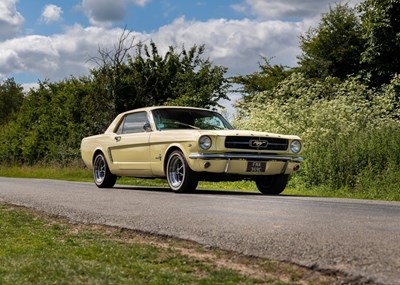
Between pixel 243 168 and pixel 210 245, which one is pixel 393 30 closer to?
pixel 243 168

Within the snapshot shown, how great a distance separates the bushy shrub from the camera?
15.3 meters

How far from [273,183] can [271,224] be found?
18.3 feet

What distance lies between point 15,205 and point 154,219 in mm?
3682

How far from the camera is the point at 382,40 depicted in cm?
2911

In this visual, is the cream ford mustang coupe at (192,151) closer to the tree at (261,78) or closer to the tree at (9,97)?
the tree at (261,78)

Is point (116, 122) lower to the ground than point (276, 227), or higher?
higher

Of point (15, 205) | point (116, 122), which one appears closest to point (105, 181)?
point (116, 122)

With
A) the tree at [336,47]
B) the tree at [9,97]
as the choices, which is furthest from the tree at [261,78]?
the tree at [9,97]

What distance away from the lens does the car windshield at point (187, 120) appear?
39.9 ft

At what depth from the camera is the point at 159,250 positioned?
543cm

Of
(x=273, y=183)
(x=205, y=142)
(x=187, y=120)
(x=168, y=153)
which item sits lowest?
(x=273, y=183)

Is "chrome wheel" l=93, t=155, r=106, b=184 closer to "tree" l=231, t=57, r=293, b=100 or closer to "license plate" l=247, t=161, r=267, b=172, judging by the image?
"license plate" l=247, t=161, r=267, b=172

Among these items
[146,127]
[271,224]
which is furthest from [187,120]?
[271,224]

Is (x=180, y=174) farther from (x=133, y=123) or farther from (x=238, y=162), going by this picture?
(x=133, y=123)
